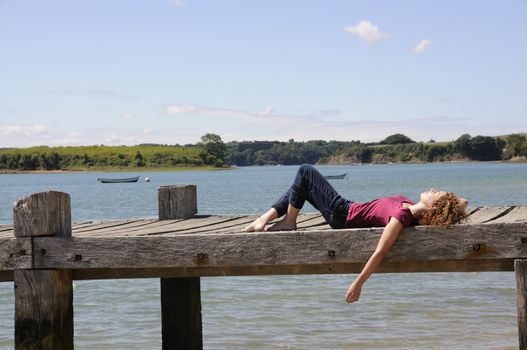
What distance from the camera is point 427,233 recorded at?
22.7ft

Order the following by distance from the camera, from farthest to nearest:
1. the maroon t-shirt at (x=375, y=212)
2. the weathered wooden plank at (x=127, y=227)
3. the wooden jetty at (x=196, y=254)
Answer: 1. the weathered wooden plank at (x=127, y=227)
2. the maroon t-shirt at (x=375, y=212)
3. the wooden jetty at (x=196, y=254)

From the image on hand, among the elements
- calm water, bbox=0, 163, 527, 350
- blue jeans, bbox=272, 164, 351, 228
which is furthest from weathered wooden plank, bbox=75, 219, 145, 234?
calm water, bbox=0, 163, 527, 350

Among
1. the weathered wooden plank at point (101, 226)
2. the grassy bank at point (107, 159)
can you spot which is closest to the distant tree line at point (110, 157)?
the grassy bank at point (107, 159)

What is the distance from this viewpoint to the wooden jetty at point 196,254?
6.86m

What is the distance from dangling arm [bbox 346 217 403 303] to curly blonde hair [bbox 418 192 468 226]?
10.5 inches

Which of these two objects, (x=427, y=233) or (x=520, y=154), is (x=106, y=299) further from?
(x=520, y=154)

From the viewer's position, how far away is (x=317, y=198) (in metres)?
7.91

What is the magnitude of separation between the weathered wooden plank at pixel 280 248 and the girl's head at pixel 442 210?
0.08 meters

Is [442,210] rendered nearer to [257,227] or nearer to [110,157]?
[257,227]

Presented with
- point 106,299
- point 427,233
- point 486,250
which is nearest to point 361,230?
point 427,233

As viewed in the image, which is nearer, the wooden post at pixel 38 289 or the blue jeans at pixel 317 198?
the wooden post at pixel 38 289

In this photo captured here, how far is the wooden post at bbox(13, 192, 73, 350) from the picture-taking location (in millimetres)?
7391

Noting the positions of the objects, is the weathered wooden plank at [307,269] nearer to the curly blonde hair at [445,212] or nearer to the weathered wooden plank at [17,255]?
the curly blonde hair at [445,212]

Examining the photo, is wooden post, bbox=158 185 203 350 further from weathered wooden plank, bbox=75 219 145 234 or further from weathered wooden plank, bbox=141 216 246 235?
weathered wooden plank, bbox=75 219 145 234
